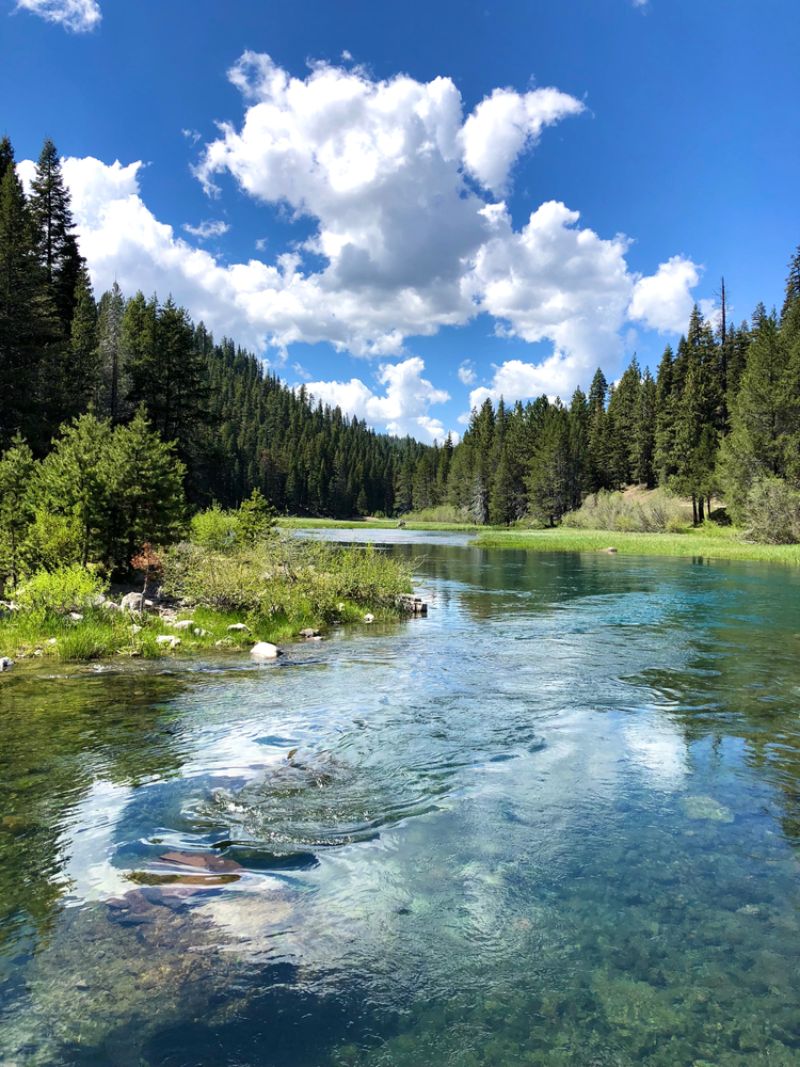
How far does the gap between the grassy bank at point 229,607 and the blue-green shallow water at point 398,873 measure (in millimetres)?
1935

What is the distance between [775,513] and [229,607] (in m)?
48.4

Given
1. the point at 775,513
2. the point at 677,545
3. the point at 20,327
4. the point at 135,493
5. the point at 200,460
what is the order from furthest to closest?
1. the point at 677,545
2. the point at 775,513
3. the point at 200,460
4. the point at 20,327
5. the point at 135,493

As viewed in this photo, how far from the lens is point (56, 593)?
51.9 feet

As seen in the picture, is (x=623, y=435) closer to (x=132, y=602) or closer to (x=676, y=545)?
(x=676, y=545)

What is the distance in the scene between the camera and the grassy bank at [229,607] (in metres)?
15.0

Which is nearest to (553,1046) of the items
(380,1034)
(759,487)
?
(380,1034)

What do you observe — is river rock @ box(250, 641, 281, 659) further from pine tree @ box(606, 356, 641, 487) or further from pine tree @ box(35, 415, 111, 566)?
pine tree @ box(606, 356, 641, 487)

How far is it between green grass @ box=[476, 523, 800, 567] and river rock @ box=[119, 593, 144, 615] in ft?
128

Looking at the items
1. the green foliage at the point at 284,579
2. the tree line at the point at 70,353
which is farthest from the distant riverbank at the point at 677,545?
the green foliage at the point at 284,579

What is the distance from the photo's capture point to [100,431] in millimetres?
23016

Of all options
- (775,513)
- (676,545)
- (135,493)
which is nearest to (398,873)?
(135,493)

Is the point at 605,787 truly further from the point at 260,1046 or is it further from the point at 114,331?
the point at 114,331

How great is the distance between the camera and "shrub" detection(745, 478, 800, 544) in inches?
2024

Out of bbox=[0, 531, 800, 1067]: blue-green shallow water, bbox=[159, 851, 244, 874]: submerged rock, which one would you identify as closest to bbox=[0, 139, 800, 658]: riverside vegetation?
bbox=[0, 531, 800, 1067]: blue-green shallow water
